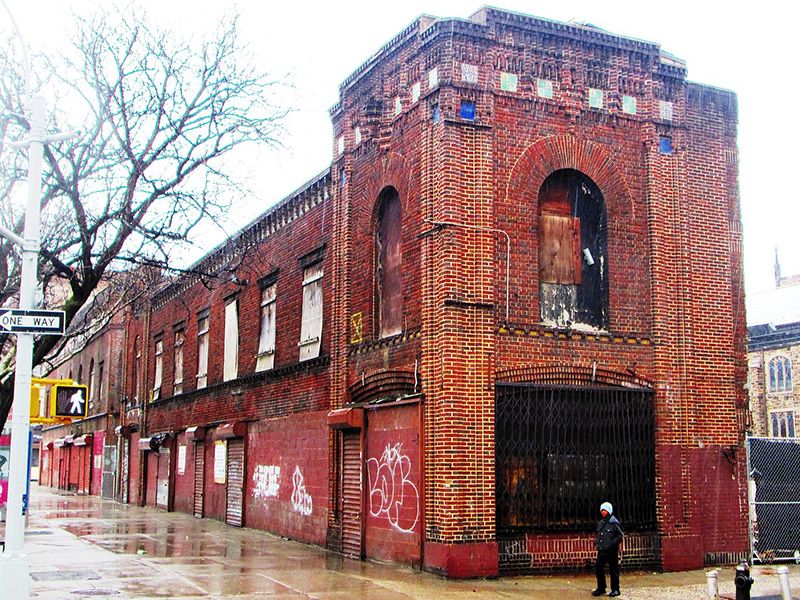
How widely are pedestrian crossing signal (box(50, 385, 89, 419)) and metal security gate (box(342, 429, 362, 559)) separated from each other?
18.7ft

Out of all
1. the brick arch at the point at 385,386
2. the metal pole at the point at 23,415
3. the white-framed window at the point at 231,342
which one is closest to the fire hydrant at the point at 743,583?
the brick arch at the point at 385,386

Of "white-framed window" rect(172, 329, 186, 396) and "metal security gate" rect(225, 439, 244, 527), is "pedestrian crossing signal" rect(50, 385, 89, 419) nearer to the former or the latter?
"metal security gate" rect(225, 439, 244, 527)

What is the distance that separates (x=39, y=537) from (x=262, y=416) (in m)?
6.13

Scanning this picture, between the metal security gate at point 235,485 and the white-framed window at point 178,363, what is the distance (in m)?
7.03

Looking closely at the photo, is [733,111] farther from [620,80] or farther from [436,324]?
[436,324]

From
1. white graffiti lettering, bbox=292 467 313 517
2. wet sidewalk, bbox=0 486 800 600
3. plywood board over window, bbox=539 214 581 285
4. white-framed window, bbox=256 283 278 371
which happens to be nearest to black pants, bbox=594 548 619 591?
wet sidewalk, bbox=0 486 800 600

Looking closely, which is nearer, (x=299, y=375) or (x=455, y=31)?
(x=455, y=31)

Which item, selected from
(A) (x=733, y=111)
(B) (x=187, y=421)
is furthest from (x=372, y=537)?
(B) (x=187, y=421)

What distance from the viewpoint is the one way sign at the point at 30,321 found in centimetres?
1245

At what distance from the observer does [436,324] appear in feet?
53.5

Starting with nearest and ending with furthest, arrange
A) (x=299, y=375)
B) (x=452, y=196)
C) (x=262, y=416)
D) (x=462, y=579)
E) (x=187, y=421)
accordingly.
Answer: (x=462, y=579) < (x=452, y=196) < (x=299, y=375) < (x=262, y=416) < (x=187, y=421)

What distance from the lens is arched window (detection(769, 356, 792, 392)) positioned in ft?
209

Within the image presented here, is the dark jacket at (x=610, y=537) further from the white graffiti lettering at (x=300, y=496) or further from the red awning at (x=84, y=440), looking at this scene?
the red awning at (x=84, y=440)

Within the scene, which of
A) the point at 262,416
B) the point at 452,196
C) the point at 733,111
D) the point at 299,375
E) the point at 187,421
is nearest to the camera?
the point at 452,196
